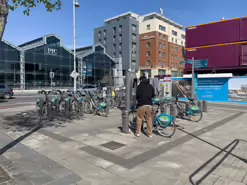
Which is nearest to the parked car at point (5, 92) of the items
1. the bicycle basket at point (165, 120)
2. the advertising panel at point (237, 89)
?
the bicycle basket at point (165, 120)

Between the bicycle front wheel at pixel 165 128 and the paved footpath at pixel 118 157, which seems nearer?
the paved footpath at pixel 118 157

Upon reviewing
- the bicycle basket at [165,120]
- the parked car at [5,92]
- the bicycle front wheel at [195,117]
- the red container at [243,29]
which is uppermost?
the red container at [243,29]

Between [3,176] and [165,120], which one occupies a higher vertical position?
[165,120]

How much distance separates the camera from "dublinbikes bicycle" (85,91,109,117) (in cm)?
965

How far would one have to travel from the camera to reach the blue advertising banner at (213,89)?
1634cm

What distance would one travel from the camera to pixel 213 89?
17047mm

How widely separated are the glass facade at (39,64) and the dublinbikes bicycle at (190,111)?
102 feet

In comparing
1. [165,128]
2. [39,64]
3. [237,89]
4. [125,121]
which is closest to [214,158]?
[165,128]

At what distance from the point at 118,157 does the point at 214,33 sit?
763 inches

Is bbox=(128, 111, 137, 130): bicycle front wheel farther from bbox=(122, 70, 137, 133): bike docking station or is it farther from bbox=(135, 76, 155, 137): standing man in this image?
bbox=(135, 76, 155, 137): standing man

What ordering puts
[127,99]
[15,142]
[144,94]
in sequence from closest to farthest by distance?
[15,142], [144,94], [127,99]

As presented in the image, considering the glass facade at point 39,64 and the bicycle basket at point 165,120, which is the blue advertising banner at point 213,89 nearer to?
the bicycle basket at point 165,120

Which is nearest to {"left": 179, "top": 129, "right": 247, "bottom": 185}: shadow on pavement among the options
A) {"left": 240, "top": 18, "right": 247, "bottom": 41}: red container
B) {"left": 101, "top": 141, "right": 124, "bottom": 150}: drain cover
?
{"left": 101, "top": 141, "right": 124, "bottom": 150}: drain cover

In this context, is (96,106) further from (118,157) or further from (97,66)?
(97,66)
